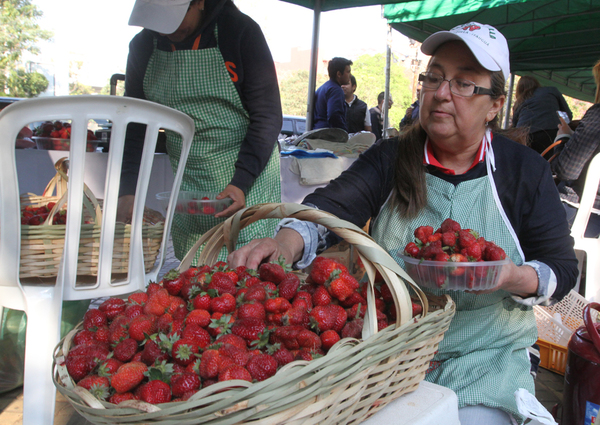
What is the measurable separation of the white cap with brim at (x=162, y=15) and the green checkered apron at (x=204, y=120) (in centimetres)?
19

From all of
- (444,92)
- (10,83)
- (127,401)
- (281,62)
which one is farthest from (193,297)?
(281,62)

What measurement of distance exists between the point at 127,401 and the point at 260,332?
0.92 ft

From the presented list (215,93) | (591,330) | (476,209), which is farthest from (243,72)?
(591,330)

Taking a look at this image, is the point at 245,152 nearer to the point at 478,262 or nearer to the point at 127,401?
the point at 478,262

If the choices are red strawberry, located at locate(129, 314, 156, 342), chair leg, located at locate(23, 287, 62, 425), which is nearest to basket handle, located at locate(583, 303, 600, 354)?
red strawberry, located at locate(129, 314, 156, 342)

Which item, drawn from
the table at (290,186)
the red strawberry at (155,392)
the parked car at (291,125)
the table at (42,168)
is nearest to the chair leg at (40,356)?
the red strawberry at (155,392)

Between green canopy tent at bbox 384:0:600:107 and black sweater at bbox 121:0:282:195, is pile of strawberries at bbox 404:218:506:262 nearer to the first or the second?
black sweater at bbox 121:0:282:195

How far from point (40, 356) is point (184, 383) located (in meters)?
1.00

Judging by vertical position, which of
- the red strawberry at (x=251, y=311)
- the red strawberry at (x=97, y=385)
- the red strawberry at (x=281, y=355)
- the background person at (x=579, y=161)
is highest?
the background person at (x=579, y=161)

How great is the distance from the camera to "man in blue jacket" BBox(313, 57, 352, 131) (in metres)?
5.25

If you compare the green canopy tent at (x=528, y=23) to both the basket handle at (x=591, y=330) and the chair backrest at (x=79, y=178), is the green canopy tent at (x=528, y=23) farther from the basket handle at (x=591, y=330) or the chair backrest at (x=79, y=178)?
the chair backrest at (x=79, y=178)

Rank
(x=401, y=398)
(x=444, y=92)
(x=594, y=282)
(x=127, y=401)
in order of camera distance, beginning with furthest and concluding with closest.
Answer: (x=594, y=282), (x=444, y=92), (x=401, y=398), (x=127, y=401)

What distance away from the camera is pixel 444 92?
140cm

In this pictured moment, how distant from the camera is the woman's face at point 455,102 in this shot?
1406 mm
